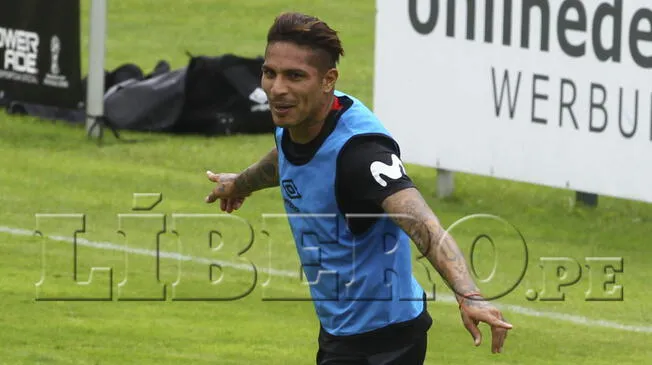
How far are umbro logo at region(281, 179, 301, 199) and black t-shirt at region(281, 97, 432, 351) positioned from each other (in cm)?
9

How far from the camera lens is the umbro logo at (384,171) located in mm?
5934

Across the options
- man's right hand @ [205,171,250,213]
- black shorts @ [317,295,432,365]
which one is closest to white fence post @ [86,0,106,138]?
man's right hand @ [205,171,250,213]

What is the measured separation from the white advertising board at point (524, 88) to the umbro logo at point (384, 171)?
24.0ft

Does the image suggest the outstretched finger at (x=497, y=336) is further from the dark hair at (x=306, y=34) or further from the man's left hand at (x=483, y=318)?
the dark hair at (x=306, y=34)

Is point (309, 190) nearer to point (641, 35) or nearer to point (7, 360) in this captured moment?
point (7, 360)

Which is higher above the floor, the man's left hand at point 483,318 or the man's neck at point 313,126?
the man's neck at point 313,126

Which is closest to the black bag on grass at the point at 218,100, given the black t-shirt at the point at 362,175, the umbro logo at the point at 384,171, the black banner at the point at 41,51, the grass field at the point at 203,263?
the grass field at the point at 203,263

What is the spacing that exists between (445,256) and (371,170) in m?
0.47

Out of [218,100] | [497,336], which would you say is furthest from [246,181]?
[218,100]

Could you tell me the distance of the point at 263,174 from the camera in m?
7.33

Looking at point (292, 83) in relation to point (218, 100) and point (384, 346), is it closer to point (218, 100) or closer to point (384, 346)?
point (384, 346)

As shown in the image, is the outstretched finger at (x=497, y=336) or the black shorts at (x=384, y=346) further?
the black shorts at (x=384, y=346)

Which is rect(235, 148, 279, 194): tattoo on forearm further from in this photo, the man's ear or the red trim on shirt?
the man's ear

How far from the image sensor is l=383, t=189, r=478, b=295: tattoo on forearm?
562 cm
